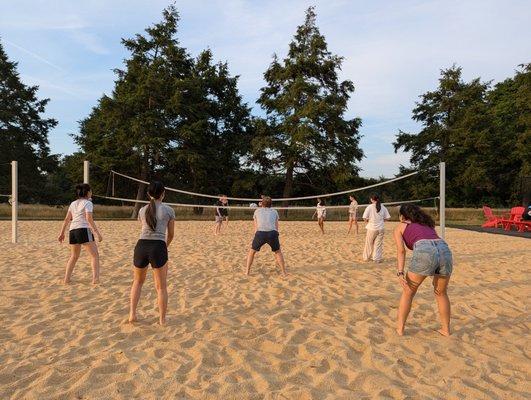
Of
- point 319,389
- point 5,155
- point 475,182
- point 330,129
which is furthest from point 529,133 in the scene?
point 5,155

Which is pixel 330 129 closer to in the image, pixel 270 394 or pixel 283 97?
pixel 283 97

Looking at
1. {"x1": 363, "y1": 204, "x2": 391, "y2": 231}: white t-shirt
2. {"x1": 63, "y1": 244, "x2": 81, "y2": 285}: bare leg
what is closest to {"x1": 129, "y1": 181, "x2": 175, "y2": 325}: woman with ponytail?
{"x1": 63, "y1": 244, "x2": 81, "y2": 285}: bare leg

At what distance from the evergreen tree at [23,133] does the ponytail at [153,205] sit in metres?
31.2

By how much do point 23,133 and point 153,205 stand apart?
35225mm

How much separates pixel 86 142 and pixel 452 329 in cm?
3159

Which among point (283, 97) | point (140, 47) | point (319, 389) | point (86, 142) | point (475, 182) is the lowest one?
point (319, 389)

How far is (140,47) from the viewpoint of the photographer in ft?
100

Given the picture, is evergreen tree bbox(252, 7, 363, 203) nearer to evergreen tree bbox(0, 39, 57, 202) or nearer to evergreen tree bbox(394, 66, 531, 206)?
evergreen tree bbox(394, 66, 531, 206)

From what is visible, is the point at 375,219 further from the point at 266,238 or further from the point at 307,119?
the point at 307,119

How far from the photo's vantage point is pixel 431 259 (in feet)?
11.9

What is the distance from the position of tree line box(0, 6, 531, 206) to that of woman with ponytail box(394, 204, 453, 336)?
83.4 feet

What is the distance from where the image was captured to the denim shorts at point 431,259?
3.64 m

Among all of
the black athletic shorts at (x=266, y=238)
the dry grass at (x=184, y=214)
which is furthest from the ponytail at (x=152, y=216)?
the dry grass at (x=184, y=214)

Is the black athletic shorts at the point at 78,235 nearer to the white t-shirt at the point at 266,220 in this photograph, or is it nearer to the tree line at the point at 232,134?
the white t-shirt at the point at 266,220
